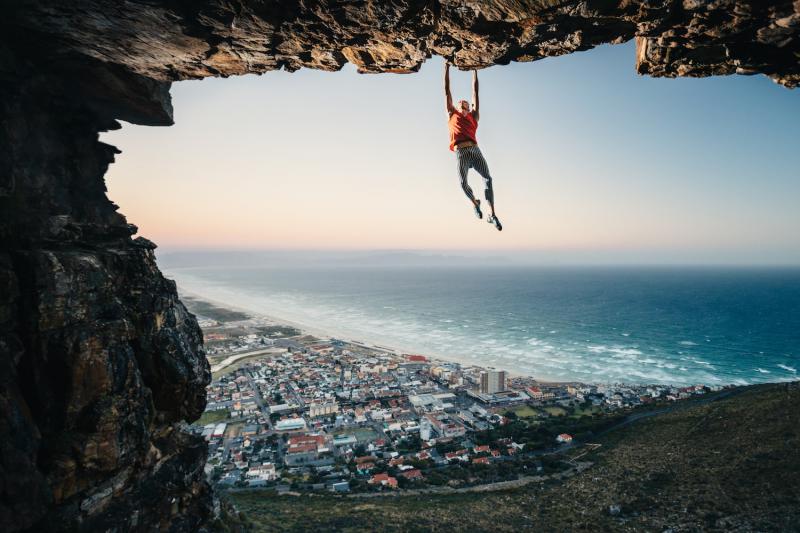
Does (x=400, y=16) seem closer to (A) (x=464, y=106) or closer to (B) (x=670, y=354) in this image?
(A) (x=464, y=106)

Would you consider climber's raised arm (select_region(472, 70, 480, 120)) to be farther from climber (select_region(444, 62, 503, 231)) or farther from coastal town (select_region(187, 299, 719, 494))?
coastal town (select_region(187, 299, 719, 494))


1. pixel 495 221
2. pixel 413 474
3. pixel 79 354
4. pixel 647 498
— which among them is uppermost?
pixel 495 221

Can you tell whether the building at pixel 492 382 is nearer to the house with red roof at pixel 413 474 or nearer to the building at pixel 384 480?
the house with red roof at pixel 413 474

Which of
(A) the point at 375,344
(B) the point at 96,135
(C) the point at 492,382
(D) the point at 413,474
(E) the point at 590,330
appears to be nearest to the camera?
(B) the point at 96,135

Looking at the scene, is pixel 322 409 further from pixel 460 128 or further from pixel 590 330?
pixel 590 330

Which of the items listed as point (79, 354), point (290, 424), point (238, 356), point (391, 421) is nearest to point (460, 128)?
point (79, 354)

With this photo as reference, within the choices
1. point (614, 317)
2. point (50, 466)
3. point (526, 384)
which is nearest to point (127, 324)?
point (50, 466)
